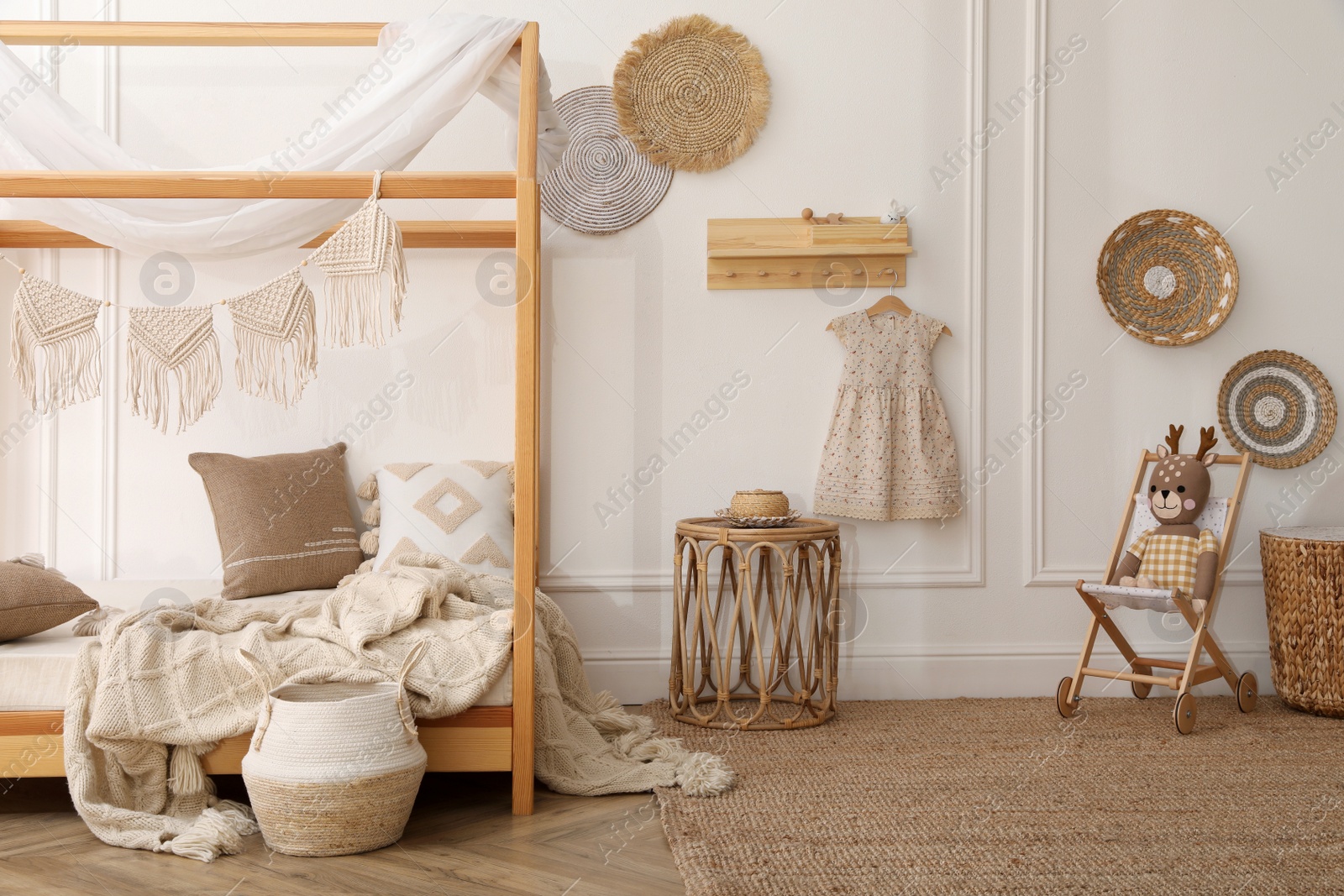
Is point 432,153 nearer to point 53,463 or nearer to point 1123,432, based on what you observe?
point 53,463

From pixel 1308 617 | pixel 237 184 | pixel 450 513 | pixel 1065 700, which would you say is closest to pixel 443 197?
pixel 237 184

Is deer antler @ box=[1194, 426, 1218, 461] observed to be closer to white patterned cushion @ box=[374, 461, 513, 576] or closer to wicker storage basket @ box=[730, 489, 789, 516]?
wicker storage basket @ box=[730, 489, 789, 516]

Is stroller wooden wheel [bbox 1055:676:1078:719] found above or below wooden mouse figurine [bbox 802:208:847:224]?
below

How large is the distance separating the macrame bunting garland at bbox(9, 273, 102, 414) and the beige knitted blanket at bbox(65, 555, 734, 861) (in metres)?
0.54

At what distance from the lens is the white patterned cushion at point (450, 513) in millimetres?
2924

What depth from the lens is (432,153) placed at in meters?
3.22

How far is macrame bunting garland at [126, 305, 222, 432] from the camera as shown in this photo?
2.12 meters

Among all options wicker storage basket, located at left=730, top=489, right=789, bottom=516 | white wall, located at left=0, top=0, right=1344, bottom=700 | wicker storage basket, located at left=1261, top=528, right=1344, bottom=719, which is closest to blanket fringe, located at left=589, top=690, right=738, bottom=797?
white wall, located at left=0, top=0, right=1344, bottom=700

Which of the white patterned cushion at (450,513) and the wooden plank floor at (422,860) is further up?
the white patterned cushion at (450,513)

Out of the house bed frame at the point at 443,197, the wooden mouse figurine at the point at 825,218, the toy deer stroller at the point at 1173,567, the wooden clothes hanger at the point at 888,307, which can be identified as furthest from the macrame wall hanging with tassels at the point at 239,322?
the toy deer stroller at the point at 1173,567

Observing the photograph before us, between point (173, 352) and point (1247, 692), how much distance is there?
3.14 meters

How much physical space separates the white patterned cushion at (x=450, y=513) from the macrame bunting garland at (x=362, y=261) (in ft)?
3.10

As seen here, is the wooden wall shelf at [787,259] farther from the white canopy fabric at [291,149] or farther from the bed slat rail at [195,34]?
the bed slat rail at [195,34]

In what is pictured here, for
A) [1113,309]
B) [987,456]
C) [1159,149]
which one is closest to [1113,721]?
[987,456]
